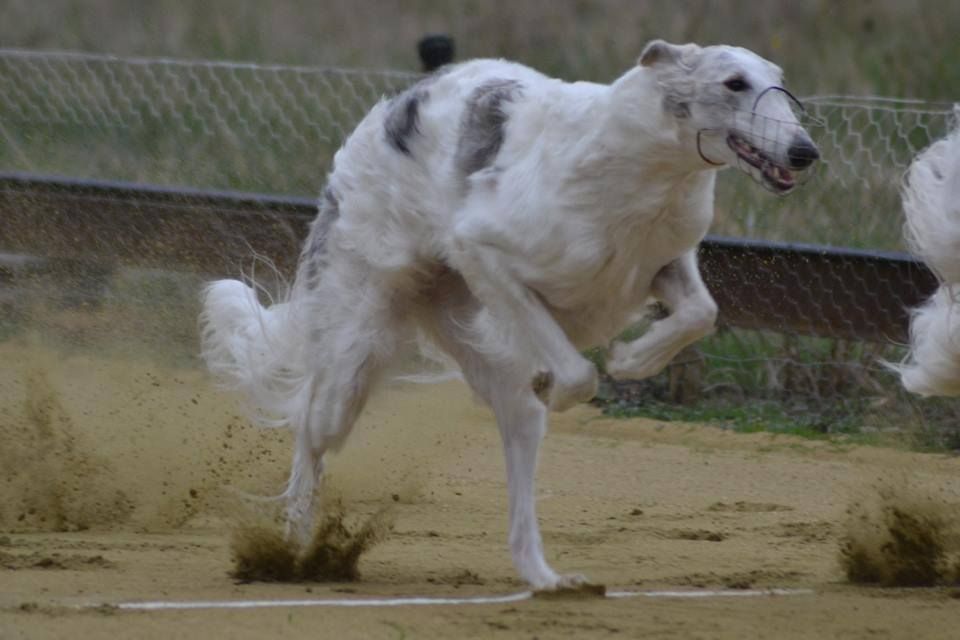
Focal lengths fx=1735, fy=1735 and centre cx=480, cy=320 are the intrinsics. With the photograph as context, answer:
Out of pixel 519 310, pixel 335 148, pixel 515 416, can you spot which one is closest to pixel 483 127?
pixel 519 310

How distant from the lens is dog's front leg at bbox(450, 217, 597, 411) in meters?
5.08

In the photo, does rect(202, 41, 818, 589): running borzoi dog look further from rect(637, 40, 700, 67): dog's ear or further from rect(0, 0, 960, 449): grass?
rect(0, 0, 960, 449): grass

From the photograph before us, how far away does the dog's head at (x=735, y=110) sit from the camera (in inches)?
183

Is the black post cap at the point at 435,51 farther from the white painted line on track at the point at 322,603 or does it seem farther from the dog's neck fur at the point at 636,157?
the white painted line on track at the point at 322,603

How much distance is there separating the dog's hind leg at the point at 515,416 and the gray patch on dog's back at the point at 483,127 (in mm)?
590

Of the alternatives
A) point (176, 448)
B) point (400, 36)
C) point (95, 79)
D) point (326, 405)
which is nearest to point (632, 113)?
point (326, 405)

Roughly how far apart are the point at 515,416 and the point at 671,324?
77cm

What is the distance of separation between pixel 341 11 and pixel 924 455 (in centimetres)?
1018

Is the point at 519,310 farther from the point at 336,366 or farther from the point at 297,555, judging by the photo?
the point at 297,555

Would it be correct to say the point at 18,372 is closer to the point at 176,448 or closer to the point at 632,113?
the point at 176,448

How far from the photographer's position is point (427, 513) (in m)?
7.28

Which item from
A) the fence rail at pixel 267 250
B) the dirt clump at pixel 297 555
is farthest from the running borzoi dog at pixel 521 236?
the fence rail at pixel 267 250

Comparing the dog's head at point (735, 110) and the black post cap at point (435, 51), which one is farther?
the black post cap at point (435, 51)

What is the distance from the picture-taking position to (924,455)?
330 inches
